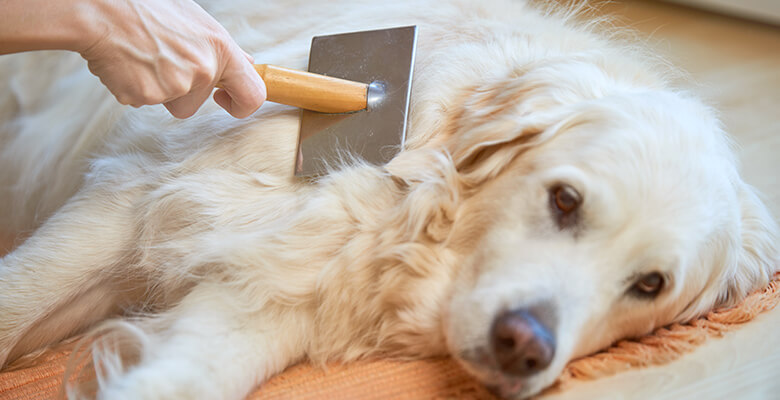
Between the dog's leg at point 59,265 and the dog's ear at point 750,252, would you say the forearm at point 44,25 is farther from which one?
the dog's ear at point 750,252

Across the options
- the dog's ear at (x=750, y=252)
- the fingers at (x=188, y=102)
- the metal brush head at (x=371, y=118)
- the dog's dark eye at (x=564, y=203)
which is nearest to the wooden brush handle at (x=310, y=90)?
the metal brush head at (x=371, y=118)

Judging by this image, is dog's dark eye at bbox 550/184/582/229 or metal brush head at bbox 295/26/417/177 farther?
metal brush head at bbox 295/26/417/177

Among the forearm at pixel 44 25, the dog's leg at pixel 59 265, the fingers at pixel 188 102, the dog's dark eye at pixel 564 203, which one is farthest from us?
the dog's leg at pixel 59 265

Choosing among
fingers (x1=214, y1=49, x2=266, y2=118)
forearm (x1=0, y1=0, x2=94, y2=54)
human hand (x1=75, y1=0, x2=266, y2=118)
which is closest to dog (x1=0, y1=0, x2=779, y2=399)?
fingers (x1=214, y1=49, x2=266, y2=118)

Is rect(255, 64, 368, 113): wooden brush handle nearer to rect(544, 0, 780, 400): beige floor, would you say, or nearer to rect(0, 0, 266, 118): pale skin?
rect(0, 0, 266, 118): pale skin

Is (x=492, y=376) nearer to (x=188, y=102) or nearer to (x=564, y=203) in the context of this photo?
(x=564, y=203)

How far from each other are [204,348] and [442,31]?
1.01 meters

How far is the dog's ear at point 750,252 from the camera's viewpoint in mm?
1514

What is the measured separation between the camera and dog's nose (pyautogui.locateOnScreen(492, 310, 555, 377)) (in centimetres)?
114

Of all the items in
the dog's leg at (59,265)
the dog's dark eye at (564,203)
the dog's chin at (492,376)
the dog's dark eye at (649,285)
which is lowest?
the dog's leg at (59,265)

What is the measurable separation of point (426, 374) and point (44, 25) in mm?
1013

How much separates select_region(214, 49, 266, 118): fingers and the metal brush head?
0.15 meters

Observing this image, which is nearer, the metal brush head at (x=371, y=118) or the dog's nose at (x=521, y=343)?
the dog's nose at (x=521, y=343)

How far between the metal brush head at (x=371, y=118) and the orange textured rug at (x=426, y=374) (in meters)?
0.47
